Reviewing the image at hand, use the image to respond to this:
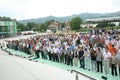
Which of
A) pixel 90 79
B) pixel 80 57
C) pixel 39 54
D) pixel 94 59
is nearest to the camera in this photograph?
pixel 90 79

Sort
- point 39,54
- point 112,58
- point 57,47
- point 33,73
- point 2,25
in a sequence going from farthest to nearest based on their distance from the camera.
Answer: point 2,25 < point 39,54 < point 57,47 < point 112,58 < point 33,73

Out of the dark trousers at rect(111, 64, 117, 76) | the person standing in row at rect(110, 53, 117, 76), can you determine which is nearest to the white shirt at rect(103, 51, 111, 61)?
the person standing in row at rect(110, 53, 117, 76)

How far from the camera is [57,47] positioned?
57.9 feet

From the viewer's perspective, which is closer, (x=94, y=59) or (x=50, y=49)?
(x=94, y=59)

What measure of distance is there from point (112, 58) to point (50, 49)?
7.80 m

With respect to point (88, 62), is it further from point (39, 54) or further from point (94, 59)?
point (39, 54)

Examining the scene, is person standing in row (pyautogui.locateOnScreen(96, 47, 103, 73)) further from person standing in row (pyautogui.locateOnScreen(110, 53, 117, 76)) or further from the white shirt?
person standing in row (pyautogui.locateOnScreen(110, 53, 117, 76))

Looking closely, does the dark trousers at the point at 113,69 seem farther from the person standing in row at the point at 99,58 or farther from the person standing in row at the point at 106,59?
the person standing in row at the point at 99,58

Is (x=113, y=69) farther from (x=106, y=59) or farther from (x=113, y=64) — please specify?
(x=106, y=59)

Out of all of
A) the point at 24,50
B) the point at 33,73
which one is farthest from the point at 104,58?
the point at 24,50

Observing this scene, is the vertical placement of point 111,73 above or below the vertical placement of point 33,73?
below

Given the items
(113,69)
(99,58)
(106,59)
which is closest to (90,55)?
(99,58)

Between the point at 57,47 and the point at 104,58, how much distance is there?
591 cm

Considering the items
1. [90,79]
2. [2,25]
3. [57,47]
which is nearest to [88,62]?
[57,47]
